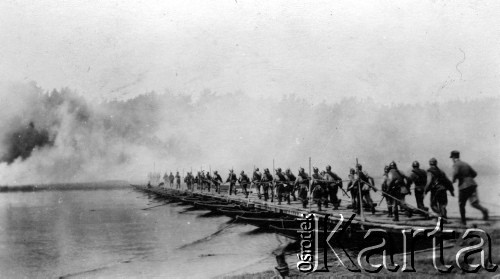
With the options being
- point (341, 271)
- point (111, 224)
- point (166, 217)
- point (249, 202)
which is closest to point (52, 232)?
point (111, 224)

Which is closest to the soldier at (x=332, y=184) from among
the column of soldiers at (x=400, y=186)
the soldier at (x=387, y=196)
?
the column of soldiers at (x=400, y=186)

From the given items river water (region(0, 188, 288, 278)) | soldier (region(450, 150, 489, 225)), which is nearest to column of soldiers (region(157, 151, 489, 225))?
soldier (region(450, 150, 489, 225))

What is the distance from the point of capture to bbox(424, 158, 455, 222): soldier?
11.2m

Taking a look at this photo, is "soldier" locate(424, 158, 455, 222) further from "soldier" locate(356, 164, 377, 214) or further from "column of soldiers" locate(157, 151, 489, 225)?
"soldier" locate(356, 164, 377, 214)

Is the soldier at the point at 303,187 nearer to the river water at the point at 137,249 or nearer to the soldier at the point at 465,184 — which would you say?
the river water at the point at 137,249

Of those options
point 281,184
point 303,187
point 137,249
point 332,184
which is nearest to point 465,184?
point 332,184

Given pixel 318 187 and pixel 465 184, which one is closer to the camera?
pixel 465 184

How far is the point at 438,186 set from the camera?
11.3 m

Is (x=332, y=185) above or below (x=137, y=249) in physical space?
above

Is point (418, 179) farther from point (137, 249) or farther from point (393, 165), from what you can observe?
point (137, 249)

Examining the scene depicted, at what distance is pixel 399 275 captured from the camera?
8.22 metres

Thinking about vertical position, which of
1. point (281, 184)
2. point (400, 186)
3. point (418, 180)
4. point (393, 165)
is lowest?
point (281, 184)

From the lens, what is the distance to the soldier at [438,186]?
1123 centimetres

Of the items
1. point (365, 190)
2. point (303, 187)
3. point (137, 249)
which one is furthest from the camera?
point (137, 249)
